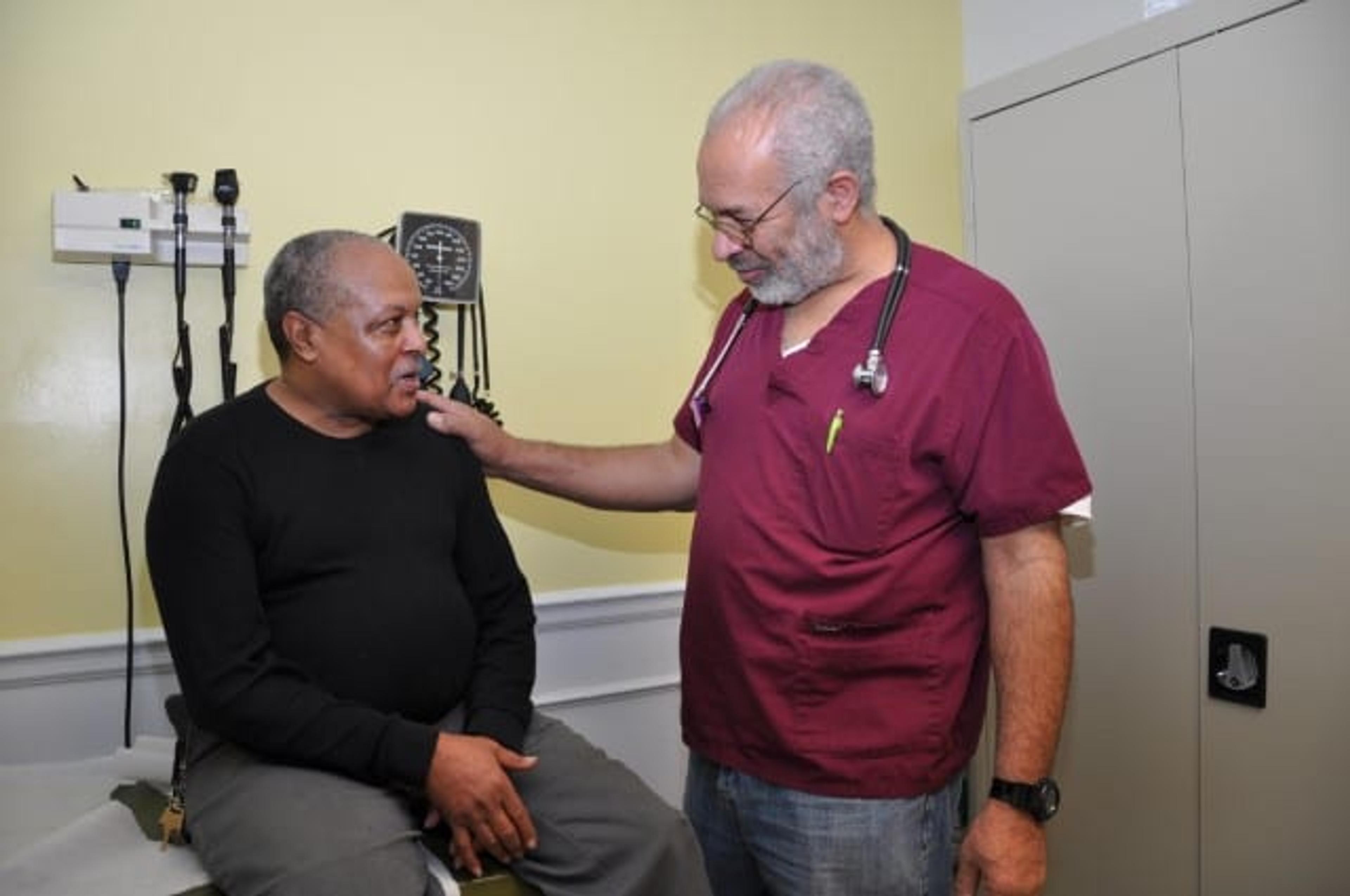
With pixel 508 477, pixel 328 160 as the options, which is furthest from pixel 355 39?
pixel 508 477

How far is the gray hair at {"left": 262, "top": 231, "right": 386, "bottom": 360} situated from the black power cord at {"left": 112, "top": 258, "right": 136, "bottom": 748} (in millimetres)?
354

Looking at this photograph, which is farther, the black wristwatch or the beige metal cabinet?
the beige metal cabinet

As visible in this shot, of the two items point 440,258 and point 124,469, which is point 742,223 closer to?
point 440,258

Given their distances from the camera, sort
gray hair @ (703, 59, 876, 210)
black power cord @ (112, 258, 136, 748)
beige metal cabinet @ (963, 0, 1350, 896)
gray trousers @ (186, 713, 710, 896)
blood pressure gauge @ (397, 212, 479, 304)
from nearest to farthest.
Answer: gray trousers @ (186, 713, 710, 896), gray hair @ (703, 59, 876, 210), beige metal cabinet @ (963, 0, 1350, 896), black power cord @ (112, 258, 136, 748), blood pressure gauge @ (397, 212, 479, 304)

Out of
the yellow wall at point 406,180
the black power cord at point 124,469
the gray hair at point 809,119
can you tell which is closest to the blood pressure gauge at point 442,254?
the yellow wall at point 406,180

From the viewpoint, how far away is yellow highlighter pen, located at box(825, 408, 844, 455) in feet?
4.37

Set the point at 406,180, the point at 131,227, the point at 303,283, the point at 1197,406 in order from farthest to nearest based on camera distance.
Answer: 1. the point at 406,180
2. the point at 1197,406
3. the point at 131,227
4. the point at 303,283

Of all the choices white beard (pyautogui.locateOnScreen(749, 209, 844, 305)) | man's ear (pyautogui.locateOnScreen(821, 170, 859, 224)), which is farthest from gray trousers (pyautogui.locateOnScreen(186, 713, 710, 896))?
man's ear (pyautogui.locateOnScreen(821, 170, 859, 224))

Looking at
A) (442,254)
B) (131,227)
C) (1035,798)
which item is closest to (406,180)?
(442,254)

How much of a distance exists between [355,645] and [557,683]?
2.39ft

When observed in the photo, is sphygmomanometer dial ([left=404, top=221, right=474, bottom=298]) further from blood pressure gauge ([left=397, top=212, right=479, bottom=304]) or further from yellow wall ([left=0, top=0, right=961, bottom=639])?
yellow wall ([left=0, top=0, right=961, bottom=639])

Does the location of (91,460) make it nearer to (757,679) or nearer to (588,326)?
(588,326)

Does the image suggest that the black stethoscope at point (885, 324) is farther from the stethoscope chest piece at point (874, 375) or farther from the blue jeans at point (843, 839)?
the blue jeans at point (843, 839)

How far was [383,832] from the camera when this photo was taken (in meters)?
1.19
